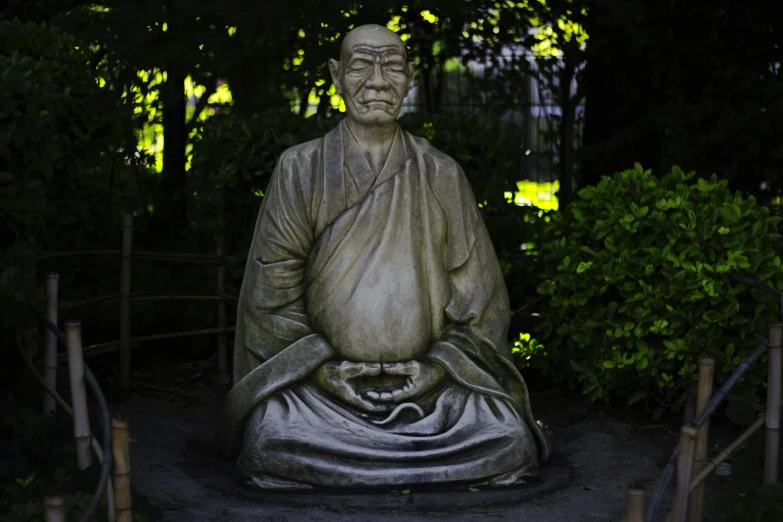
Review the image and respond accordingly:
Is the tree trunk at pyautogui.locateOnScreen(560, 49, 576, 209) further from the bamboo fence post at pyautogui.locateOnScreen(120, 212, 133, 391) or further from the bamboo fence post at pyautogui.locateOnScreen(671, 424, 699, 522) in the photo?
the bamboo fence post at pyautogui.locateOnScreen(671, 424, 699, 522)

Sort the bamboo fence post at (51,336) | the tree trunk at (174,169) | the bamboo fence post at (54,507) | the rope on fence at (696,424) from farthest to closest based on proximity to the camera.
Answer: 1. the tree trunk at (174,169)
2. the bamboo fence post at (51,336)
3. the rope on fence at (696,424)
4. the bamboo fence post at (54,507)

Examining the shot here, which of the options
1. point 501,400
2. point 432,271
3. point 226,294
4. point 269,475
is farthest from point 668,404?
point 226,294

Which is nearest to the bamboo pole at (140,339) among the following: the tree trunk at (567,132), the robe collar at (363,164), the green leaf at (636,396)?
the robe collar at (363,164)

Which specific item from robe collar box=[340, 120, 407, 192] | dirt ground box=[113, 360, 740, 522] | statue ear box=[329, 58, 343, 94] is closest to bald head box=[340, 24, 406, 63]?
statue ear box=[329, 58, 343, 94]

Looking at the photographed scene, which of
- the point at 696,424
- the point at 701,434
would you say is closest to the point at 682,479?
the point at 696,424

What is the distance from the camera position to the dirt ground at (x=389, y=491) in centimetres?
487

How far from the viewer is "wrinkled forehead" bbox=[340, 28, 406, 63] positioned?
5223 mm

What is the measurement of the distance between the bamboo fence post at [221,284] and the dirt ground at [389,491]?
0.94 ft

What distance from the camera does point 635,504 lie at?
3344 millimetres

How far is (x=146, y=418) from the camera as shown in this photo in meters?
6.25

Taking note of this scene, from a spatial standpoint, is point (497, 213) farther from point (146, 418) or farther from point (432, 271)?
point (146, 418)

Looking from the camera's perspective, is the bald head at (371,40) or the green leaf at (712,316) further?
the green leaf at (712,316)

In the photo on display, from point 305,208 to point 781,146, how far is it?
11.7 ft

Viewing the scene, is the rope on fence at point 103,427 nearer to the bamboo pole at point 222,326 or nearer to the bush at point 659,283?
the bamboo pole at point 222,326
